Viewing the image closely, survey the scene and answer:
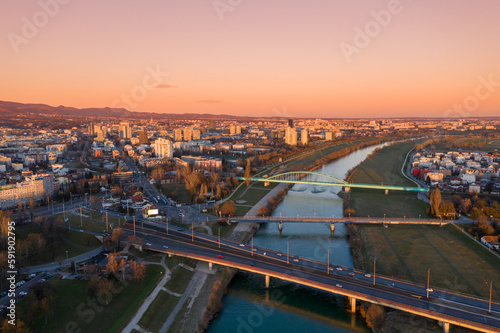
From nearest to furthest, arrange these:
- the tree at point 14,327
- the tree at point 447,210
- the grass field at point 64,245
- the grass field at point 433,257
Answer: the tree at point 14,327, the grass field at point 433,257, the grass field at point 64,245, the tree at point 447,210

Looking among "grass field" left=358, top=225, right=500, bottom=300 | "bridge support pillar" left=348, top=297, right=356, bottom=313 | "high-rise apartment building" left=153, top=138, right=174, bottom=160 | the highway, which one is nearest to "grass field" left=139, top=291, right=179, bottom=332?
the highway

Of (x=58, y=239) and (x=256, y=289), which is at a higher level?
(x=58, y=239)

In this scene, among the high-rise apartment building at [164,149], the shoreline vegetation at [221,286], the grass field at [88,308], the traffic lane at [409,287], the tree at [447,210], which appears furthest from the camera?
the high-rise apartment building at [164,149]

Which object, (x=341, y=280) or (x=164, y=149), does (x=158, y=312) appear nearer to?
(x=341, y=280)

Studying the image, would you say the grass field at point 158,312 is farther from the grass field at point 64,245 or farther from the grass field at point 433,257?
the grass field at point 433,257

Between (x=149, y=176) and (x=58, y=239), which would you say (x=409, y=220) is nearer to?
(x=58, y=239)

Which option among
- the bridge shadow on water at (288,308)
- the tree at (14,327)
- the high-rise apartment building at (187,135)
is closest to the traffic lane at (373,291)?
the bridge shadow on water at (288,308)

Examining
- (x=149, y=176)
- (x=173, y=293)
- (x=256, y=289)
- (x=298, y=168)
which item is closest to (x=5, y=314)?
(x=173, y=293)
